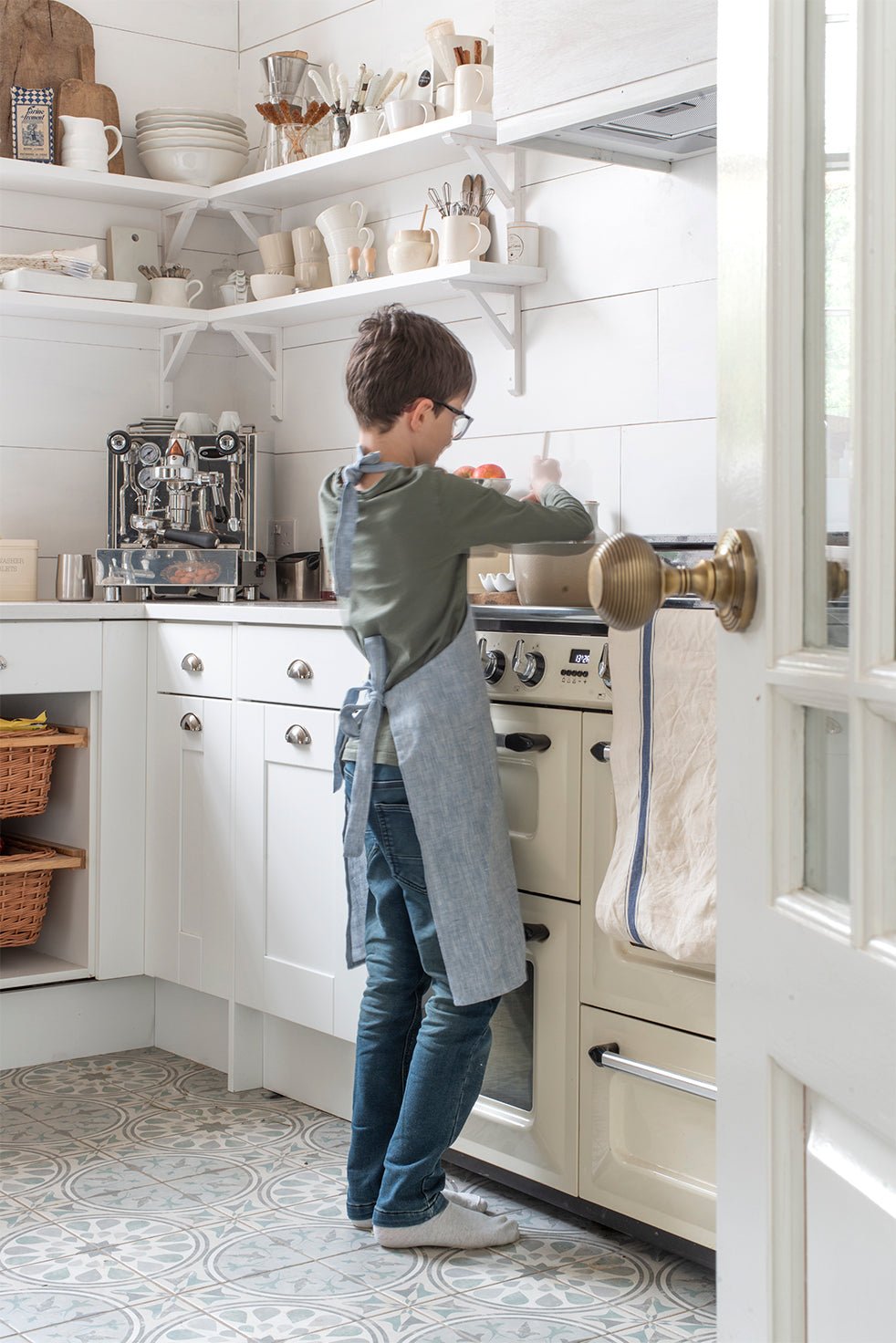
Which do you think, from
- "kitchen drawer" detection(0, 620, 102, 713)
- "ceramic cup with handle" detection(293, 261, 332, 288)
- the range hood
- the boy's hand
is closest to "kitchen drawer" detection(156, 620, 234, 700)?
"kitchen drawer" detection(0, 620, 102, 713)

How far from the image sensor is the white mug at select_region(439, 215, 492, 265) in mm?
2973

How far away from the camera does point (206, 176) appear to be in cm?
368

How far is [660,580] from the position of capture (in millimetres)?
733

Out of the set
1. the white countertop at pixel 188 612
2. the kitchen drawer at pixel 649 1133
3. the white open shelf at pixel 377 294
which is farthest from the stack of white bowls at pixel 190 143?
the kitchen drawer at pixel 649 1133

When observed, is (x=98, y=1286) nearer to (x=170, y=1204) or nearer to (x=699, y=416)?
(x=170, y=1204)

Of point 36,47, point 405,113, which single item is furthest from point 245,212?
point 405,113

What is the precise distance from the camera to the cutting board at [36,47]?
11.5 ft

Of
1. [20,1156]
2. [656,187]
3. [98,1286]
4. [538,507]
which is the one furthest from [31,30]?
[98,1286]

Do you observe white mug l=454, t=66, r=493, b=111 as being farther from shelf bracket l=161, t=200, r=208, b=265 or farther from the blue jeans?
the blue jeans

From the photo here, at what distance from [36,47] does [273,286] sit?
824mm

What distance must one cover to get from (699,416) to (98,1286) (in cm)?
175

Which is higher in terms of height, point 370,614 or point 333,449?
point 333,449

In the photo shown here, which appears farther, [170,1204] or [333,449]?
[333,449]

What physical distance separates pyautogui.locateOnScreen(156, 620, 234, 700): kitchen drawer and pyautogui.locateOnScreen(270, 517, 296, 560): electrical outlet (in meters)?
0.71
